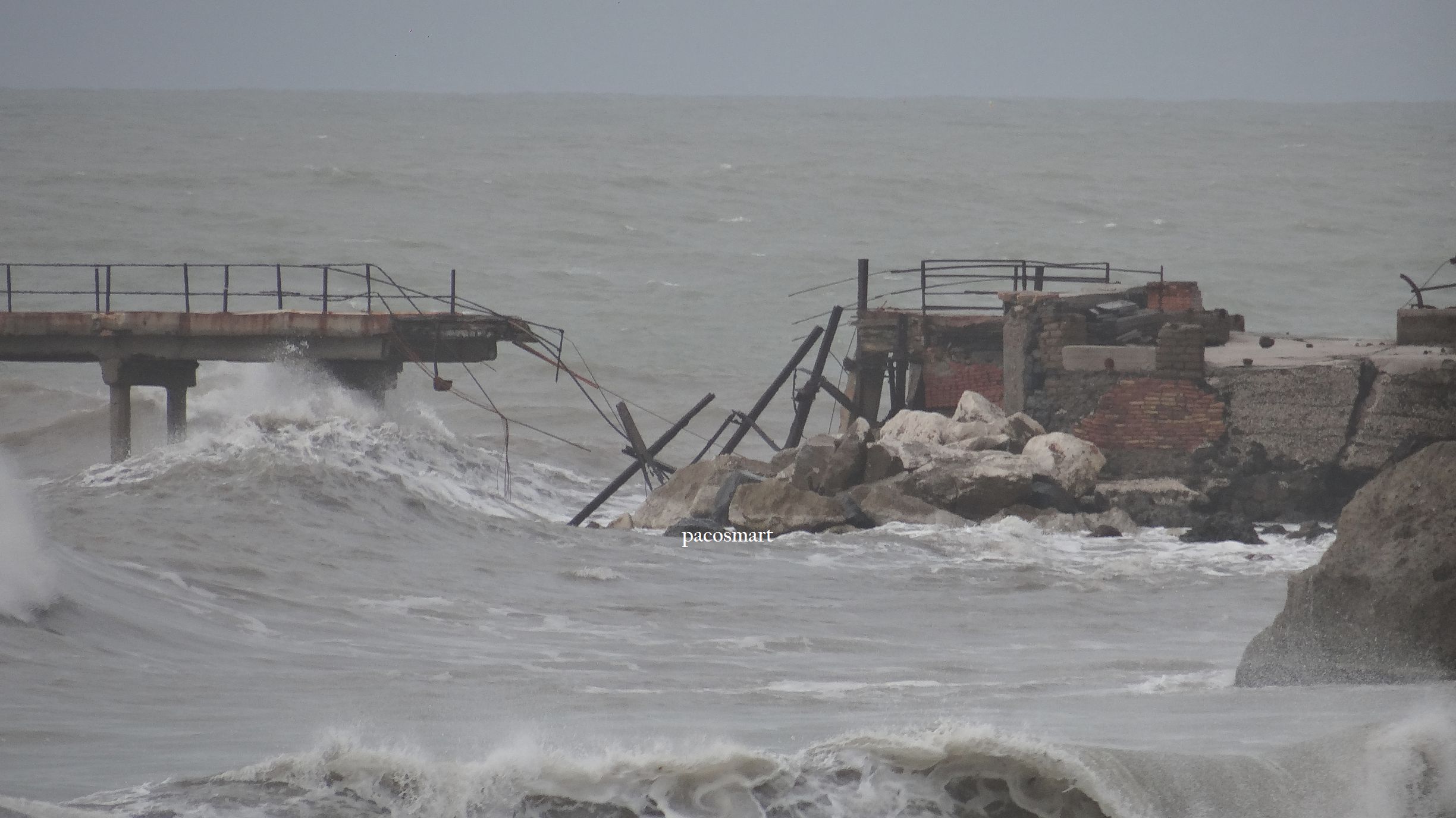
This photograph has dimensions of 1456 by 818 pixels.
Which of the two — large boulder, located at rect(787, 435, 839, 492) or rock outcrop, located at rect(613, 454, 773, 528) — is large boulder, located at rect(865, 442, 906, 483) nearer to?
large boulder, located at rect(787, 435, 839, 492)

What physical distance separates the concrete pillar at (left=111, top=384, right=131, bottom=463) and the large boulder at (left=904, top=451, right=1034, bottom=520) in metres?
11.3

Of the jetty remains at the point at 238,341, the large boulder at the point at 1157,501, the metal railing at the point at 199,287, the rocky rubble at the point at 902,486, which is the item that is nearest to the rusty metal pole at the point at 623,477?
the rocky rubble at the point at 902,486

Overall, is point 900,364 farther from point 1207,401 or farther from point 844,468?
point 1207,401

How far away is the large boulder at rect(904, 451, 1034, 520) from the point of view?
1739 centimetres

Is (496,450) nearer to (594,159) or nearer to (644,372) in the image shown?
(644,372)

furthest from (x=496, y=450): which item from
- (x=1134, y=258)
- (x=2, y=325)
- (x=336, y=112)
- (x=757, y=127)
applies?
(x=336, y=112)

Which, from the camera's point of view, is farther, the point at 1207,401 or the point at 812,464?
the point at 812,464

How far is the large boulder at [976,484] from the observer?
57.1 feet

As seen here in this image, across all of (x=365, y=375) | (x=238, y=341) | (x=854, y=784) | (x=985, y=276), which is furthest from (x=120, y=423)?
(x=854, y=784)

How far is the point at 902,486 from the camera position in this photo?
17.7m

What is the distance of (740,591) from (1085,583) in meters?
2.94

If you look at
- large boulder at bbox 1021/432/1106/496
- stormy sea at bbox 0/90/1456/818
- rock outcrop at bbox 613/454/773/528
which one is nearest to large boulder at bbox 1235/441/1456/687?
stormy sea at bbox 0/90/1456/818

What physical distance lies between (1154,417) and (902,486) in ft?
9.10

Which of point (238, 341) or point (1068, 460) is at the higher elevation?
point (238, 341)
